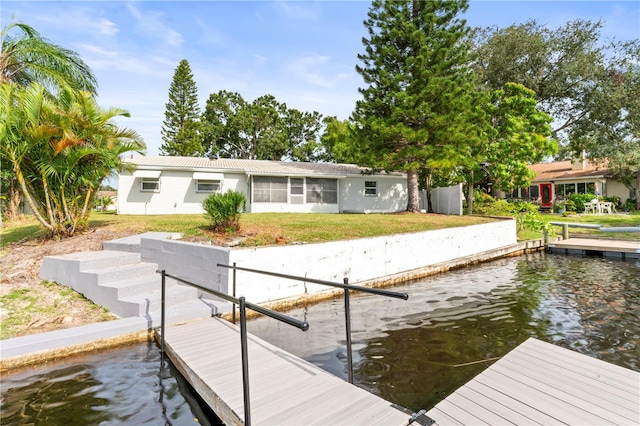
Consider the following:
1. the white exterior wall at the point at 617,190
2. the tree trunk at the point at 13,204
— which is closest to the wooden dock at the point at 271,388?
the tree trunk at the point at 13,204

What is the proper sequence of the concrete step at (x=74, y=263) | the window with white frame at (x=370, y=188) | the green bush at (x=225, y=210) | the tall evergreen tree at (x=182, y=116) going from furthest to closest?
the tall evergreen tree at (x=182, y=116)
the window with white frame at (x=370, y=188)
the green bush at (x=225, y=210)
the concrete step at (x=74, y=263)

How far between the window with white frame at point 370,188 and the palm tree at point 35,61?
14061mm

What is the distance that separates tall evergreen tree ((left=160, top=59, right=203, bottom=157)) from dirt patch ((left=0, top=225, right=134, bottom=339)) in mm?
26939

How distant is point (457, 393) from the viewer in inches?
111

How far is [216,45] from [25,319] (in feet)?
31.5

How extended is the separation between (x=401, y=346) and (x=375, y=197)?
15.8 meters

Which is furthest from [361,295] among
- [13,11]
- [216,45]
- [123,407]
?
[13,11]

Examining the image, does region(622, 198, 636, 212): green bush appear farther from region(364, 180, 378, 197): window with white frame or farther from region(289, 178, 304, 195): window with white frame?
region(289, 178, 304, 195): window with white frame

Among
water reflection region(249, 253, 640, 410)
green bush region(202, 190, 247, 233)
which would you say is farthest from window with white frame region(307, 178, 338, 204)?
water reflection region(249, 253, 640, 410)

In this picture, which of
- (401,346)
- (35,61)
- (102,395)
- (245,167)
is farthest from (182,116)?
(401,346)

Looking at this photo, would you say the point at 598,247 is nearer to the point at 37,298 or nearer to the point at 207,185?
the point at 37,298

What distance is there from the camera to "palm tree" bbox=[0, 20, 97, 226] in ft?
33.0

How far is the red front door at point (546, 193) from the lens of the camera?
1075 inches

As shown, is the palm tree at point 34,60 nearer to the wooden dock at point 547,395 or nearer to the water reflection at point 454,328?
the water reflection at point 454,328
